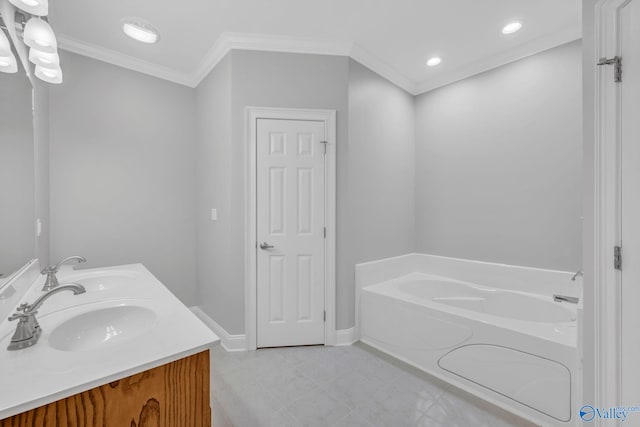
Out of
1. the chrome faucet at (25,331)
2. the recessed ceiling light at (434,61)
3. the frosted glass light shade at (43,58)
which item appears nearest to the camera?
the chrome faucet at (25,331)

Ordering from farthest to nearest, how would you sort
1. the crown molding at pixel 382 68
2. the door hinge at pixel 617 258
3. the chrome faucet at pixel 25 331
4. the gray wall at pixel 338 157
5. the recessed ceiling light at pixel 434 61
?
1. the recessed ceiling light at pixel 434 61
2. the crown molding at pixel 382 68
3. the gray wall at pixel 338 157
4. the door hinge at pixel 617 258
5. the chrome faucet at pixel 25 331

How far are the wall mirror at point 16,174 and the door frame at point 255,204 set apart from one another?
50.5 inches

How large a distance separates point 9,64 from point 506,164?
132 inches

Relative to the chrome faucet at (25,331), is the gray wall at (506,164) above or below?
above

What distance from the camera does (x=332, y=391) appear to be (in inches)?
74.5

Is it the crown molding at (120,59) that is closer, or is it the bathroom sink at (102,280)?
the bathroom sink at (102,280)

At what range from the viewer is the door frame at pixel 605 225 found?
120cm

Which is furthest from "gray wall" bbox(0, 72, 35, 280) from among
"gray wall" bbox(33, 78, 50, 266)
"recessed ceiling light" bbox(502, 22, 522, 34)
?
"recessed ceiling light" bbox(502, 22, 522, 34)

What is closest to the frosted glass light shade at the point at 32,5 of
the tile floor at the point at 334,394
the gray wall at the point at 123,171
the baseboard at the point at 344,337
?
the gray wall at the point at 123,171

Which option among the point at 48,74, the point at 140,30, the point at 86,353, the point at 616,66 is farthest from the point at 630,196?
the point at 140,30

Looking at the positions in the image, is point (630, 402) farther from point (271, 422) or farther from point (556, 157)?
point (556, 157)

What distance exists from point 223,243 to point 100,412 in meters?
1.87

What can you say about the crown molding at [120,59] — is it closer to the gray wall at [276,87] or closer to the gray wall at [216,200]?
the gray wall at [216,200]

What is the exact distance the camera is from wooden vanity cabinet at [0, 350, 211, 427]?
27.7 inches
